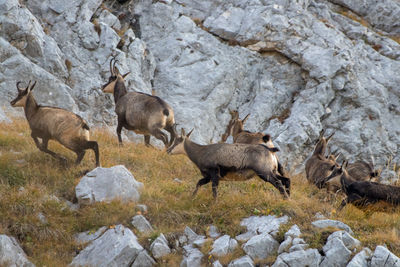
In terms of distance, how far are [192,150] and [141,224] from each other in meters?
2.52

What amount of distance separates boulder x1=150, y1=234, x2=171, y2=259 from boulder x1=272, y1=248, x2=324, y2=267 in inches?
78.0

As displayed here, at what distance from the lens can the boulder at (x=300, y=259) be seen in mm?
7336

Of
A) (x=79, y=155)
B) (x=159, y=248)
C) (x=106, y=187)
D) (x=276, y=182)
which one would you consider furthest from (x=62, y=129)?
(x=276, y=182)

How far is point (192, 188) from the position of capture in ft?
35.2

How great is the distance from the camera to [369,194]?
9555 millimetres

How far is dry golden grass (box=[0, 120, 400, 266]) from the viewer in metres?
8.27

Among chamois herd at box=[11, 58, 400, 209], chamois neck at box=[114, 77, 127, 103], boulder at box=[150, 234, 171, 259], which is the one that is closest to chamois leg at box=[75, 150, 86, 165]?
chamois herd at box=[11, 58, 400, 209]

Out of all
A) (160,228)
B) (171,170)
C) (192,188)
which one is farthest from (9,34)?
(160,228)

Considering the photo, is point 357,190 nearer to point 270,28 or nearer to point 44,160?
point 44,160

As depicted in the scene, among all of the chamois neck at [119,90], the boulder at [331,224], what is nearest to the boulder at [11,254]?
the boulder at [331,224]

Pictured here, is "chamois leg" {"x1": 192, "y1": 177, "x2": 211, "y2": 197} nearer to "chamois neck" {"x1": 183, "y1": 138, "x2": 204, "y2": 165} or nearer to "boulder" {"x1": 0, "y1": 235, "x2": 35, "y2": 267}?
"chamois neck" {"x1": 183, "y1": 138, "x2": 204, "y2": 165}

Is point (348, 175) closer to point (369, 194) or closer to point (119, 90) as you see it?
point (369, 194)

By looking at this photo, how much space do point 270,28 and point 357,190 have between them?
44.2 ft

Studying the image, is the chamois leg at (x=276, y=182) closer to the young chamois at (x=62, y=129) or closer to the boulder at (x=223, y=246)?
the boulder at (x=223, y=246)
